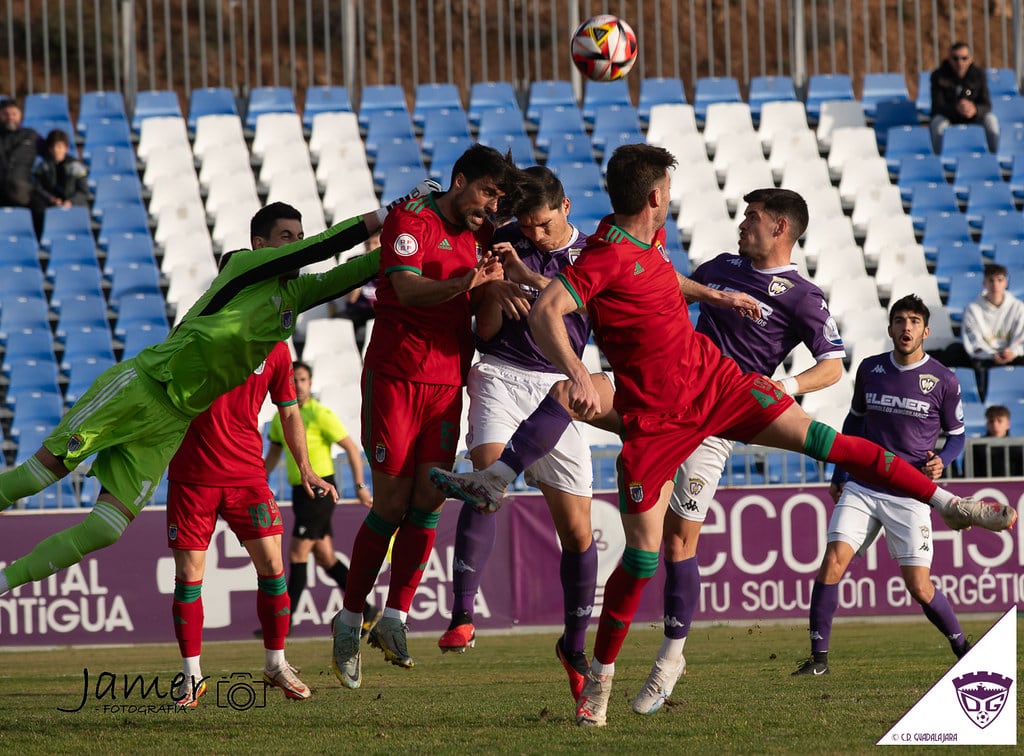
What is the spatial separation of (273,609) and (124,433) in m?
1.52

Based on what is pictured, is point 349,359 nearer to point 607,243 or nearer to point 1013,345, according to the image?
point 1013,345

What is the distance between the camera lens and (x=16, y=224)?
17.5m

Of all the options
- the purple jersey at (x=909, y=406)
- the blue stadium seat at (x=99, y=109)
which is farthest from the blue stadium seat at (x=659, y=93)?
the purple jersey at (x=909, y=406)

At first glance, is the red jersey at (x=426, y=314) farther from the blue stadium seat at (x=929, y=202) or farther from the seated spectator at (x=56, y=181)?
the blue stadium seat at (x=929, y=202)

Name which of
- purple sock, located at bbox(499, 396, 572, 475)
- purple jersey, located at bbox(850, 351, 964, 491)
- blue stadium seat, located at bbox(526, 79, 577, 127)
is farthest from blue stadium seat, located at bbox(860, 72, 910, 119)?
purple sock, located at bbox(499, 396, 572, 475)

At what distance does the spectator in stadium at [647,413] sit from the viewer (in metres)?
6.50

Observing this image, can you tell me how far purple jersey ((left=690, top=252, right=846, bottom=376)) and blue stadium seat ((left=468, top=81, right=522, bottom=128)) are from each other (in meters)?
12.6

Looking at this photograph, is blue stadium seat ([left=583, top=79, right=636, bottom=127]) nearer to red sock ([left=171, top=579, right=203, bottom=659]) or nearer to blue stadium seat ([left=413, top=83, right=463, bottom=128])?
blue stadium seat ([left=413, top=83, right=463, bottom=128])

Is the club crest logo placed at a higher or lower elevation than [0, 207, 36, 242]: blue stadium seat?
lower

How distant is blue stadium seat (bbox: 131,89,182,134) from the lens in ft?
65.7

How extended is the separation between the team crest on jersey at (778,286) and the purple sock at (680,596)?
153cm

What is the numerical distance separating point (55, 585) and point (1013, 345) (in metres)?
9.76

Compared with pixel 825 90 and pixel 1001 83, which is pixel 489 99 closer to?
pixel 825 90

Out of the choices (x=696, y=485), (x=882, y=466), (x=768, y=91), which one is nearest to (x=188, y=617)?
(x=696, y=485)
